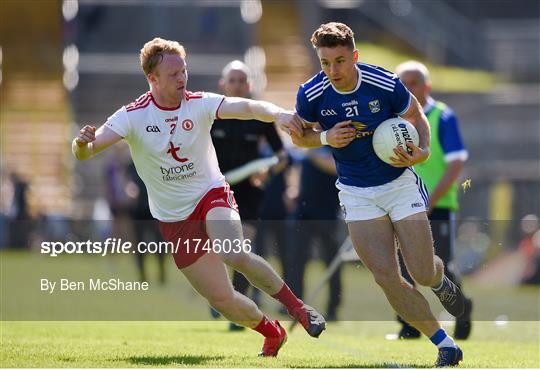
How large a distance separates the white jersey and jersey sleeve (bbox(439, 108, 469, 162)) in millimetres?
2845

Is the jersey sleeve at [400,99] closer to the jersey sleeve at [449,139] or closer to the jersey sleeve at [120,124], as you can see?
the jersey sleeve at [120,124]

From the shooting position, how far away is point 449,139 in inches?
436

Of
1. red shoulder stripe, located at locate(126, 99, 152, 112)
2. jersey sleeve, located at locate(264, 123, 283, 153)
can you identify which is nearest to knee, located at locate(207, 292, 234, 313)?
red shoulder stripe, located at locate(126, 99, 152, 112)

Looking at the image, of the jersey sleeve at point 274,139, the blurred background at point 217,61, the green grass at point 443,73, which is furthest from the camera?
the green grass at point 443,73

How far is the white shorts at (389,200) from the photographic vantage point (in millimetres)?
8328

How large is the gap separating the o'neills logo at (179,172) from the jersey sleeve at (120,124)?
35 centimetres

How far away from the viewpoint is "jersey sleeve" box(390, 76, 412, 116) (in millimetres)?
8328

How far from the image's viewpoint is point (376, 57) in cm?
3469

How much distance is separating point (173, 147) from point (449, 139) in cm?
326

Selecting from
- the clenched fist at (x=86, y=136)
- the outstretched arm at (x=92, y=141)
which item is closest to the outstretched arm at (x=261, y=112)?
the outstretched arm at (x=92, y=141)

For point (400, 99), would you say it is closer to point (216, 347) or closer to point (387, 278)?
point (387, 278)

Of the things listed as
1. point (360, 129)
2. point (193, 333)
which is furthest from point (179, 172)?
point (193, 333)

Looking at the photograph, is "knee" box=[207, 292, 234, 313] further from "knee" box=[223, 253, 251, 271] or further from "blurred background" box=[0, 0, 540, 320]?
"blurred background" box=[0, 0, 540, 320]

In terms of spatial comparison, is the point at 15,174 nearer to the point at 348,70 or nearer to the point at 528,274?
the point at 528,274
